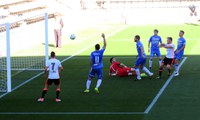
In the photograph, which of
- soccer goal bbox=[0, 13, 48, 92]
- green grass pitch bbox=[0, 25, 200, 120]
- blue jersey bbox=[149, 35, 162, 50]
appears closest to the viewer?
green grass pitch bbox=[0, 25, 200, 120]

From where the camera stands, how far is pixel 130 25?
53.0 metres

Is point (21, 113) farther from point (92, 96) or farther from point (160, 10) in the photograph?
point (160, 10)

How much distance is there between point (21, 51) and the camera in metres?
34.1

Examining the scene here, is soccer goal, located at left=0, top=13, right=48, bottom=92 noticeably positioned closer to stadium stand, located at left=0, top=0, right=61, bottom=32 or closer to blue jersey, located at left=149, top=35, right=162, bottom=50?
stadium stand, located at left=0, top=0, right=61, bottom=32

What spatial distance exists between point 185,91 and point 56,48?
54.0 feet

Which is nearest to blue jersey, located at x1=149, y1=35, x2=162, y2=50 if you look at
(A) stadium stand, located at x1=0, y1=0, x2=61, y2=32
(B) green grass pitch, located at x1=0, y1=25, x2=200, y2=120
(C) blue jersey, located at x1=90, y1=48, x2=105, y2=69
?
(B) green grass pitch, located at x1=0, y1=25, x2=200, y2=120

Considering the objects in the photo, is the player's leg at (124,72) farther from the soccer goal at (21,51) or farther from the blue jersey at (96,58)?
the soccer goal at (21,51)

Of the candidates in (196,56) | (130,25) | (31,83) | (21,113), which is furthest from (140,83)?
(130,25)

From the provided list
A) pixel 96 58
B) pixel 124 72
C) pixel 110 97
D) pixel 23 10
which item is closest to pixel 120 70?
pixel 124 72

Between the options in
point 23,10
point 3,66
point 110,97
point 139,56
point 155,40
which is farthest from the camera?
point 23,10

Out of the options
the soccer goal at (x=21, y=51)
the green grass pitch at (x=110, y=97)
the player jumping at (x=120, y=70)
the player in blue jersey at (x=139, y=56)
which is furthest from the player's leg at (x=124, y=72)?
the soccer goal at (x=21, y=51)

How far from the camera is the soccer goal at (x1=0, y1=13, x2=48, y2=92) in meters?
21.7

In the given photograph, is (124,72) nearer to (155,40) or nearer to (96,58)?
(155,40)

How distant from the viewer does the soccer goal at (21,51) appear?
71.1ft
